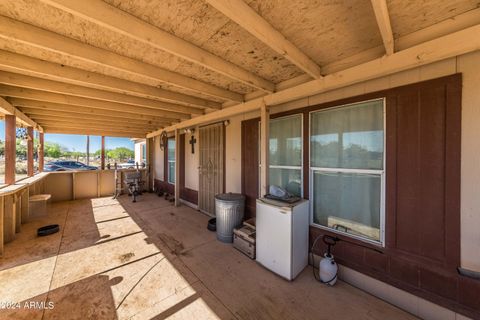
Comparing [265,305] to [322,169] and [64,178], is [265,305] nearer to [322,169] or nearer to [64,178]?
[322,169]

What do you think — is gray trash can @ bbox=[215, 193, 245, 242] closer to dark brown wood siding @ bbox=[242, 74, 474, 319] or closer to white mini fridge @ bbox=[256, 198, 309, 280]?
white mini fridge @ bbox=[256, 198, 309, 280]

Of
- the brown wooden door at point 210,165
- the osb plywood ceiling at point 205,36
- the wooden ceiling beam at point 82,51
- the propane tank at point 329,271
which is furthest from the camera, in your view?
the brown wooden door at point 210,165

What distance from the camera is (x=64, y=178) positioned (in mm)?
6539

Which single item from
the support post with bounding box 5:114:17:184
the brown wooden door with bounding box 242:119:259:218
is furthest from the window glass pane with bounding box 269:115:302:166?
the support post with bounding box 5:114:17:184

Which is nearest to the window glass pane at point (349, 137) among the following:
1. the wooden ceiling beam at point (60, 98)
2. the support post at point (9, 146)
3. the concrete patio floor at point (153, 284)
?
the concrete patio floor at point (153, 284)

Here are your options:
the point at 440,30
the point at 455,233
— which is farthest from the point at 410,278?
the point at 440,30

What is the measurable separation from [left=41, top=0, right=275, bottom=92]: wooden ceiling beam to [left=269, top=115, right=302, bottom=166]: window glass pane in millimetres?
1288

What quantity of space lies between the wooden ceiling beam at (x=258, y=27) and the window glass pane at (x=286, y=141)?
1083mm

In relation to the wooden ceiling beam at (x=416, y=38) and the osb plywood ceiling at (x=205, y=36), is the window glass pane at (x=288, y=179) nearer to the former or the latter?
the osb plywood ceiling at (x=205, y=36)

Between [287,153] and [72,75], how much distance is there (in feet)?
10.7

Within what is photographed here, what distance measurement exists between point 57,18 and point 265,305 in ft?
10.9

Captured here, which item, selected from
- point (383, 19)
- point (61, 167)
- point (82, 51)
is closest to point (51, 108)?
point (82, 51)

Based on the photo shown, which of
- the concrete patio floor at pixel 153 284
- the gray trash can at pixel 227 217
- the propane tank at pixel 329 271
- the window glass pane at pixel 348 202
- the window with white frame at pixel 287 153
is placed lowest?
the concrete patio floor at pixel 153 284

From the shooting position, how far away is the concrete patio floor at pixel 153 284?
74.3 inches
